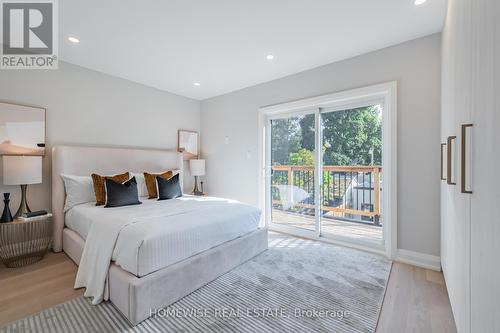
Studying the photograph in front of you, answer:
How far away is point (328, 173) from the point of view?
3.54 m

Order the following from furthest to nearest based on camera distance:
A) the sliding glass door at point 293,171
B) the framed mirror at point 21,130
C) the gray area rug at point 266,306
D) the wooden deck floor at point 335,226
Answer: the sliding glass door at point 293,171 < the wooden deck floor at point 335,226 < the framed mirror at point 21,130 < the gray area rug at point 266,306

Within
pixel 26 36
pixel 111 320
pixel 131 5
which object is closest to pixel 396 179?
pixel 111 320

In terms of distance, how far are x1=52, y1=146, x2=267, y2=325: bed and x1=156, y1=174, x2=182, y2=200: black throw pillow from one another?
0.73 m

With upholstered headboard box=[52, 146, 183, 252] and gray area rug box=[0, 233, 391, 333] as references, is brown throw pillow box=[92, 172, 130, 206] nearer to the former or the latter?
upholstered headboard box=[52, 146, 183, 252]

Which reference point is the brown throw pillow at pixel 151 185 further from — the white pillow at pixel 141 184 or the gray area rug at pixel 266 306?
the gray area rug at pixel 266 306

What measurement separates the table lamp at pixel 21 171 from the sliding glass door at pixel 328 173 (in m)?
3.26

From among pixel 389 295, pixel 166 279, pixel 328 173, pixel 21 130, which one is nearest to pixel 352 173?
pixel 328 173

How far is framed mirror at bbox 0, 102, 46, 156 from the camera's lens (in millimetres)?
2746

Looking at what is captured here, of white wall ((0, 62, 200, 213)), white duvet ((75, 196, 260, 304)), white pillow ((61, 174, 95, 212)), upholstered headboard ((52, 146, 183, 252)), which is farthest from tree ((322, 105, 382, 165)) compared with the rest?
white pillow ((61, 174, 95, 212))

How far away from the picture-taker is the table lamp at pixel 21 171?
251 cm

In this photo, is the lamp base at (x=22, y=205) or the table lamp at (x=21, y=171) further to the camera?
the lamp base at (x=22, y=205)

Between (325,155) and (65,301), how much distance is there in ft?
A: 11.4

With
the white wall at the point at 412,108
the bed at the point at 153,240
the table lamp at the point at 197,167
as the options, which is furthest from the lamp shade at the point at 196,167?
the white wall at the point at 412,108

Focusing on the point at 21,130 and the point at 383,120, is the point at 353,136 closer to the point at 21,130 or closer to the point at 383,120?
the point at 383,120
